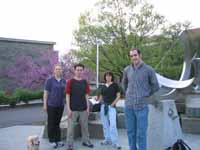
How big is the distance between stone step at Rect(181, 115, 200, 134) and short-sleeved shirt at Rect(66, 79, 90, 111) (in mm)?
3037

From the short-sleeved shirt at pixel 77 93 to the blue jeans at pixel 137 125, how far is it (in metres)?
1.83

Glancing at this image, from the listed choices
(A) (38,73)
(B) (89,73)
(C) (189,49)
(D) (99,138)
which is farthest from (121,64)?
(D) (99,138)

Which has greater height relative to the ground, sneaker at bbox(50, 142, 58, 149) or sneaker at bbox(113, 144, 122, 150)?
sneaker at bbox(113, 144, 122, 150)

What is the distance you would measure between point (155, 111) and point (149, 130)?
1.19 feet

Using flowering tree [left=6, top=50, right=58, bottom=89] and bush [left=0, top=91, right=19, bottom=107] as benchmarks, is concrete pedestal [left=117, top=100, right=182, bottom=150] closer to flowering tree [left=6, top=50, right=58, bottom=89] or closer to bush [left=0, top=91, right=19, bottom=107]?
bush [left=0, top=91, right=19, bottom=107]

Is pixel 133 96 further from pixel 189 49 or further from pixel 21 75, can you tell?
pixel 21 75

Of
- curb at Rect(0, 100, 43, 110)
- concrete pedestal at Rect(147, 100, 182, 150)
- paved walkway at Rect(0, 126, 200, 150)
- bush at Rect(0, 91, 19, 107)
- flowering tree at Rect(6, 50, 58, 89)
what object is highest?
flowering tree at Rect(6, 50, 58, 89)

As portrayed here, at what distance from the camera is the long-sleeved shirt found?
19.3 feet

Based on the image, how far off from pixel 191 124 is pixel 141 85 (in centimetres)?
403

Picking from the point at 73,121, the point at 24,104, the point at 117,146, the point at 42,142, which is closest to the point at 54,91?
the point at 73,121

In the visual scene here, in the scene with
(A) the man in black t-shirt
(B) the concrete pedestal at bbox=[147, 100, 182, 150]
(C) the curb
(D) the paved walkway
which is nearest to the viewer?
(B) the concrete pedestal at bbox=[147, 100, 182, 150]

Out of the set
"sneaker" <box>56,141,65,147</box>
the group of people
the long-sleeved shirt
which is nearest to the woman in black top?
the group of people

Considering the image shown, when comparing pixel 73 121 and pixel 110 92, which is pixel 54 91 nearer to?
pixel 73 121

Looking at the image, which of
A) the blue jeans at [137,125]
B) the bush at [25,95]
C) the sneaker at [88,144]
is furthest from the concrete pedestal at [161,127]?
the bush at [25,95]
